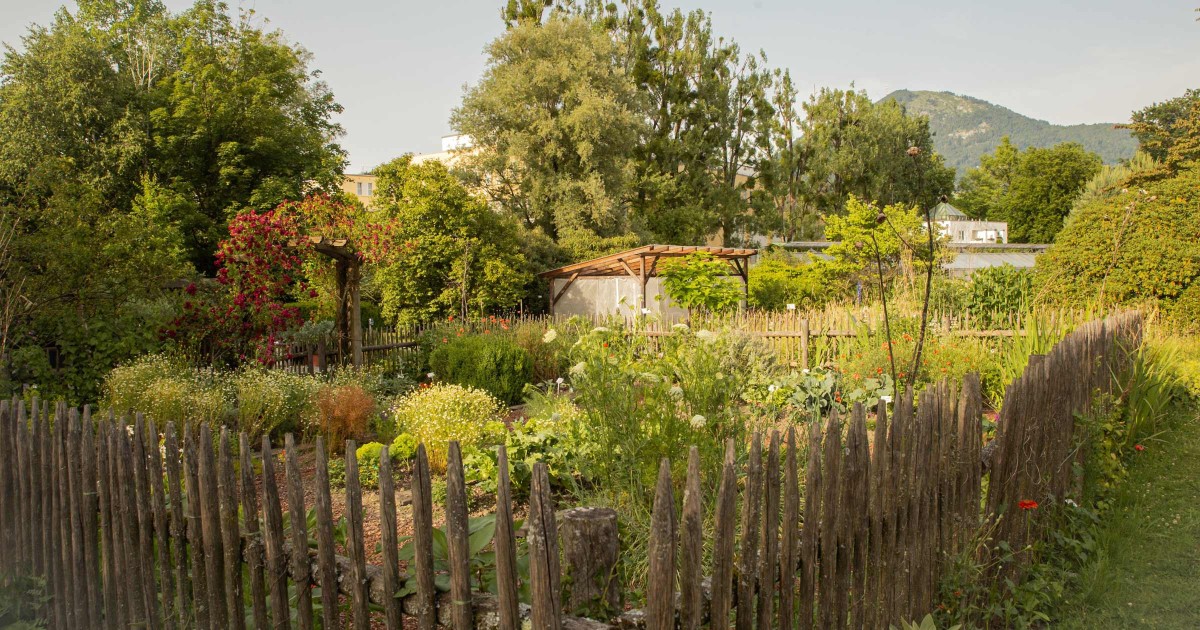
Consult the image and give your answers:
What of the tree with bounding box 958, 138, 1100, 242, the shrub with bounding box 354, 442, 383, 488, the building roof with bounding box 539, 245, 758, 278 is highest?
the tree with bounding box 958, 138, 1100, 242

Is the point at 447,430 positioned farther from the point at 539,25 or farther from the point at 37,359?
the point at 539,25

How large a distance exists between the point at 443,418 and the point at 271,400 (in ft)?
8.17

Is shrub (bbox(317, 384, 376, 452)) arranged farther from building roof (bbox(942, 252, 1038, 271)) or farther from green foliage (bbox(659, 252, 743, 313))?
building roof (bbox(942, 252, 1038, 271))

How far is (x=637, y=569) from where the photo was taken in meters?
3.44

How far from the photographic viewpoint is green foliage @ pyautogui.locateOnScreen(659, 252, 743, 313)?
1688 cm

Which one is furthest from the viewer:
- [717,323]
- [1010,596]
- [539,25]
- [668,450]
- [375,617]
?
[539,25]

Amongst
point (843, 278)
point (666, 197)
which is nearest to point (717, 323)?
point (843, 278)

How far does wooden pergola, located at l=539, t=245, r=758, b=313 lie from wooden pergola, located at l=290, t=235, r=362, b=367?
313 inches

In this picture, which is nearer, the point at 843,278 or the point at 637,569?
the point at 637,569

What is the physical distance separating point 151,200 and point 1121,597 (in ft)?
74.4

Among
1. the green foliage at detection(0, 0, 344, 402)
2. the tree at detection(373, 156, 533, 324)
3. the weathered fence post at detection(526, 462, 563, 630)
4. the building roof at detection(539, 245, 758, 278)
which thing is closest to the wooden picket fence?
the weathered fence post at detection(526, 462, 563, 630)

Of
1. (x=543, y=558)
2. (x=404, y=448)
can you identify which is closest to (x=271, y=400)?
(x=404, y=448)

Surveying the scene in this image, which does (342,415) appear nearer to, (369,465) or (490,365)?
(369,465)

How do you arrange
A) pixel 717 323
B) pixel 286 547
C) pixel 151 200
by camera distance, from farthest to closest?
1. pixel 151 200
2. pixel 717 323
3. pixel 286 547
